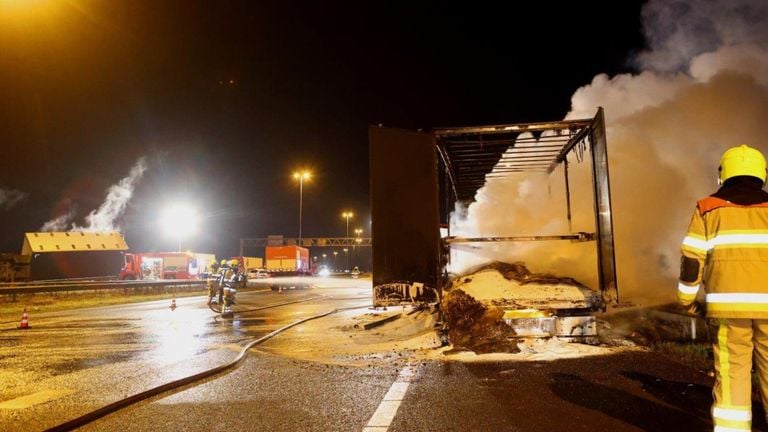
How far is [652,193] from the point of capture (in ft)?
27.7

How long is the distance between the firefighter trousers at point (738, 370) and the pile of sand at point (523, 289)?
150 inches

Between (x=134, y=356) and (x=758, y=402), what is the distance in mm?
7286

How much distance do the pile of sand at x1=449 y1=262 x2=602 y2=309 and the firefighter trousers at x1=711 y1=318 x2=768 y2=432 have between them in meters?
3.81

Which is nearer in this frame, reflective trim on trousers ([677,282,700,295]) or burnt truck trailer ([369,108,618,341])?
reflective trim on trousers ([677,282,700,295])

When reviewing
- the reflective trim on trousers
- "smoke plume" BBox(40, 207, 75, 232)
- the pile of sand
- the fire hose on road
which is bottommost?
the fire hose on road

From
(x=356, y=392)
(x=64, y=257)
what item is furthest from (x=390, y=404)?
(x=64, y=257)

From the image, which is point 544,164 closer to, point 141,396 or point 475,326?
point 475,326

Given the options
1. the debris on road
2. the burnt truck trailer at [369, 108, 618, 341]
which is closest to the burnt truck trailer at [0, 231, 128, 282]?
the burnt truck trailer at [369, 108, 618, 341]

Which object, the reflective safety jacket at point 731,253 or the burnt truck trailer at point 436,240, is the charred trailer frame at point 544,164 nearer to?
the burnt truck trailer at point 436,240

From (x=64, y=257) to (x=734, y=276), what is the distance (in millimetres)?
40918

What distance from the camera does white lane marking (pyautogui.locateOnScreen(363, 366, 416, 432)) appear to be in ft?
11.9

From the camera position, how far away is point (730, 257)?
2.70 metres

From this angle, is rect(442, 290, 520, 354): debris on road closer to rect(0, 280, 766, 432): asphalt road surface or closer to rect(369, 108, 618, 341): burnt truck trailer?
rect(369, 108, 618, 341): burnt truck trailer

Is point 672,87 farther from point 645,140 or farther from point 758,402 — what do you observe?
point 758,402
